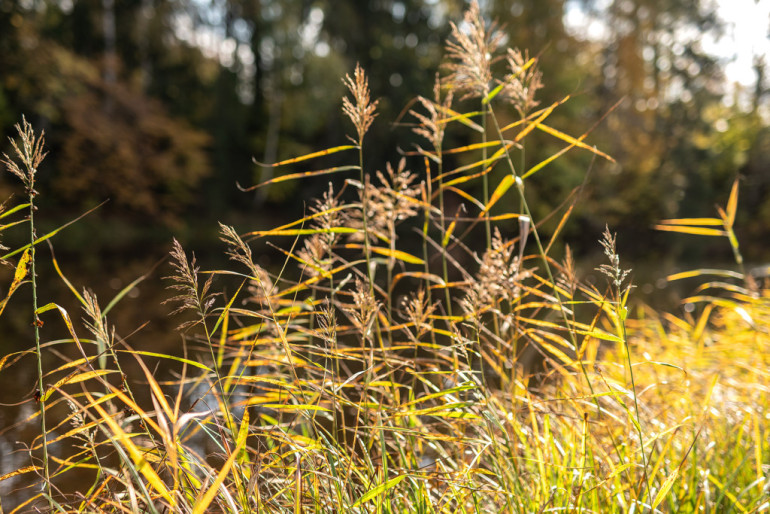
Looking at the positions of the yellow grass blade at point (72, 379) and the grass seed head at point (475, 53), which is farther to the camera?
the grass seed head at point (475, 53)

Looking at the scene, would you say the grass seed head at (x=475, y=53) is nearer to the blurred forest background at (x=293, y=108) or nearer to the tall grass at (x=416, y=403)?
the tall grass at (x=416, y=403)

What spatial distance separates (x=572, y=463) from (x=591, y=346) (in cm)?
178

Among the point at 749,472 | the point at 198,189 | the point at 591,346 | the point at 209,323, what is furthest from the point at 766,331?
the point at 198,189

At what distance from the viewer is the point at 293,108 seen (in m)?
16.6

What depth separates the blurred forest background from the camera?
13.0 metres

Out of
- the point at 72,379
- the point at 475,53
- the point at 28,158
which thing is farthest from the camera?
→ the point at 475,53

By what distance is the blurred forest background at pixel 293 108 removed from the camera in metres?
13.0

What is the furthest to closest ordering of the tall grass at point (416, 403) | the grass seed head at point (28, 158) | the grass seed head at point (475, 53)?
the grass seed head at point (475, 53), the tall grass at point (416, 403), the grass seed head at point (28, 158)

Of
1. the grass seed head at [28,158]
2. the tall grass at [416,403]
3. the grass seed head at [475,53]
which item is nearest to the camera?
the grass seed head at [28,158]

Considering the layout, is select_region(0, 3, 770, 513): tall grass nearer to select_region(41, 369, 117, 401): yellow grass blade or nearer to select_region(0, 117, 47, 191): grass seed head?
select_region(41, 369, 117, 401): yellow grass blade

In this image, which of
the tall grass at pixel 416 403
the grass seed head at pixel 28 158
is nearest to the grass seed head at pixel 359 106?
the tall grass at pixel 416 403

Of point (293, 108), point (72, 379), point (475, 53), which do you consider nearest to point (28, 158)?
point (72, 379)

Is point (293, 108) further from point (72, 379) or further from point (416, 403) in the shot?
point (72, 379)

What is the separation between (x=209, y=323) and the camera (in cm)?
411
